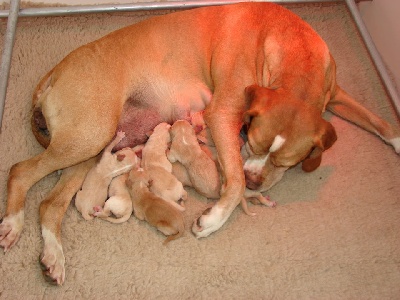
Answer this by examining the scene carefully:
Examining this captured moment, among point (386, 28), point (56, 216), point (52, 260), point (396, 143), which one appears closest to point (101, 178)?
point (56, 216)

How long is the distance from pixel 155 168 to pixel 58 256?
0.77 metres

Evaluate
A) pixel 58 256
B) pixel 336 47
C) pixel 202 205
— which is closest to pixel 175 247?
pixel 202 205

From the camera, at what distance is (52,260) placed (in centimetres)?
280

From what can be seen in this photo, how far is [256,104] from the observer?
279cm

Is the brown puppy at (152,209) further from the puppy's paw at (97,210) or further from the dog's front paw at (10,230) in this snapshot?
the dog's front paw at (10,230)

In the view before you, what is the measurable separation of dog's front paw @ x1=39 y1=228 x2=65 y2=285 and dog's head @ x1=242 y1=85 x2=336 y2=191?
4.28 ft

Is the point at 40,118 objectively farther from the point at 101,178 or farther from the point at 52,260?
the point at 52,260

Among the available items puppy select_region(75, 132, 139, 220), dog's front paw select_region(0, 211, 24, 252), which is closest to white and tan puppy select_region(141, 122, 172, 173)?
puppy select_region(75, 132, 139, 220)

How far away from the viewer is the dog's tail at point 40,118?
10.3 feet

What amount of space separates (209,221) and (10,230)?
1196 millimetres

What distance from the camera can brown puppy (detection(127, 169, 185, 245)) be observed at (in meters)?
2.82

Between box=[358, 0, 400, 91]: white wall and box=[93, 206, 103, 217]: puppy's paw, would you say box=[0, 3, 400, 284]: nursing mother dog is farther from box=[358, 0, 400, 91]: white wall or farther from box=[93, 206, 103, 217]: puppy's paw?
box=[358, 0, 400, 91]: white wall

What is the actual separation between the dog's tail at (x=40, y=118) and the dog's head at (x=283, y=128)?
1.32 m

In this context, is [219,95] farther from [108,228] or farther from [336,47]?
[336,47]
